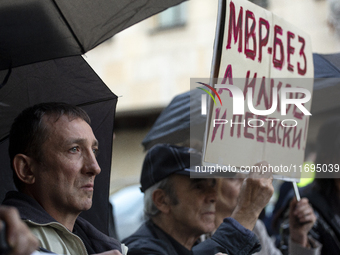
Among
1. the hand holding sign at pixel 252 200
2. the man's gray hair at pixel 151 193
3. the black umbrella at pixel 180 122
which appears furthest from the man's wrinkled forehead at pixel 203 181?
the hand holding sign at pixel 252 200

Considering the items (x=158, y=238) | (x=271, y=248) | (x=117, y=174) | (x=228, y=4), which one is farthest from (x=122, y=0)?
(x=117, y=174)

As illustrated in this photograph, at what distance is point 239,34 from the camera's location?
2.24 metres

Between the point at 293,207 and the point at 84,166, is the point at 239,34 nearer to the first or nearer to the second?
the point at 84,166

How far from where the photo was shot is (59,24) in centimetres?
210

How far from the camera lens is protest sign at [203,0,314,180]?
2166 millimetres

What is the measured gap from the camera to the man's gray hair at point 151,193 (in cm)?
260

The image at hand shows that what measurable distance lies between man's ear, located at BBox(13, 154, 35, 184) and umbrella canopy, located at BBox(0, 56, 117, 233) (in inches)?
19.2

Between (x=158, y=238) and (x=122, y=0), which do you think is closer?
(x=122, y=0)

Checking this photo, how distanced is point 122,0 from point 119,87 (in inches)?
317

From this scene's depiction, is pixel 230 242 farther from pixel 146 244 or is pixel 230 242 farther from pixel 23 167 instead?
pixel 23 167

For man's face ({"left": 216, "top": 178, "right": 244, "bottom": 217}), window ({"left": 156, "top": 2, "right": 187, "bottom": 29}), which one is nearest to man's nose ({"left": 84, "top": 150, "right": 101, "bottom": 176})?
man's face ({"left": 216, "top": 178, "right": 244, "bottom": 217})

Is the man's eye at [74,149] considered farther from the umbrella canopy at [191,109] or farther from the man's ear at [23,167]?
the umbrella canopy at [191,109]

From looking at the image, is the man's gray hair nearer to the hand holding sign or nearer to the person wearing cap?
the person wearing cap

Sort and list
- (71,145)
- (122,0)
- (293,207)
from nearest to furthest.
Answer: (71,145)
(122,0)
(293,207)
